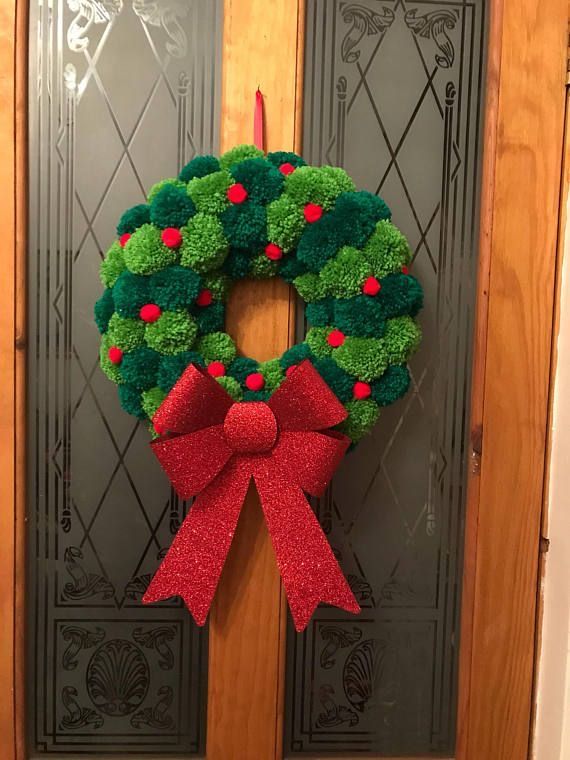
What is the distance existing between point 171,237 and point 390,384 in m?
0.34

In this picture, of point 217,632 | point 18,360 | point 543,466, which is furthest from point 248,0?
point 217,632

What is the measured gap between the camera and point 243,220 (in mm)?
858

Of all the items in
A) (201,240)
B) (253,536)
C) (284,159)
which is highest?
(284,159)

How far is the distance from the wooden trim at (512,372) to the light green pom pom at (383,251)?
0.20m

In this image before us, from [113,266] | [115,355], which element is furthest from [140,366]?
[113,266]

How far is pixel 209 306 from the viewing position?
92 cm

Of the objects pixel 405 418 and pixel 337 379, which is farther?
pixel 405 418

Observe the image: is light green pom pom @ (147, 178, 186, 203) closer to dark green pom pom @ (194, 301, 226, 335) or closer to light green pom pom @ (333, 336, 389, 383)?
dark green pom pom @ (194, 301, 226, 335)

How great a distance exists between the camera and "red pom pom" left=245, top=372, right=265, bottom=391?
2.97 ft

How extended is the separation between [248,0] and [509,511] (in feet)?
2.80

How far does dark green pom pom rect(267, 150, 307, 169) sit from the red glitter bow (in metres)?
0.28

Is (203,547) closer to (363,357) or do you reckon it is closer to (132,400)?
(132,400)

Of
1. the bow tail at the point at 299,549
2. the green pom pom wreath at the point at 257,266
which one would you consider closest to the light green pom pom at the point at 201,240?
the green pom pom wreath at the point at 257,266

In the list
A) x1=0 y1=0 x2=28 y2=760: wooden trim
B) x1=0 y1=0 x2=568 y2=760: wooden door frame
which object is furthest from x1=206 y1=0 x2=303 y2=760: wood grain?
x1=0 y1=0 x2=28 y2=760: wooden trim
